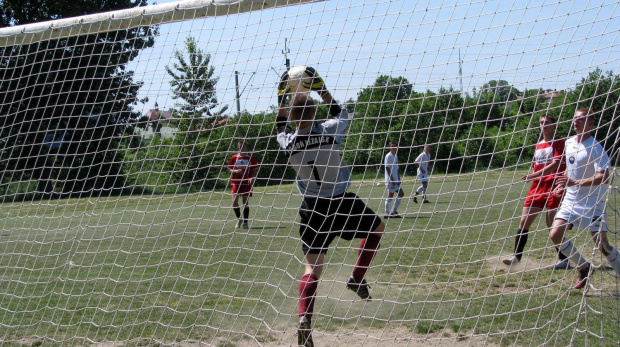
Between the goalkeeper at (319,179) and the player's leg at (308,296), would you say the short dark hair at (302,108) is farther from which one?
the player's leg at (308,296)

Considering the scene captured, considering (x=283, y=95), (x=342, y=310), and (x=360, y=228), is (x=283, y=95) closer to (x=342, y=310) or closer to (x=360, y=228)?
(x=360, y=228)

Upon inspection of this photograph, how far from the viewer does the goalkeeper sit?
4.46 m

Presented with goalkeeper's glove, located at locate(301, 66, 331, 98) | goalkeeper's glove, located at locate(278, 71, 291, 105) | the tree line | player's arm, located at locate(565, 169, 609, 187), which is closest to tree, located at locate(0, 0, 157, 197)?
the tree line

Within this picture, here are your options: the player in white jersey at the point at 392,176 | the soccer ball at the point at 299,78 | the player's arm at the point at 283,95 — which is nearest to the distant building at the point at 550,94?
the soccer ball at the point at 299,78

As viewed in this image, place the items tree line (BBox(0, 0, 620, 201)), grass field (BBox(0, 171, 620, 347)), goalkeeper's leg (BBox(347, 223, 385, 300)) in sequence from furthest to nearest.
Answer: goalkeeper's leg (BBox(347, 223, 385, 300))
grass field (BBox(0, 171, 620, 347))
tree line (BBox(0, 0, 620, 201))

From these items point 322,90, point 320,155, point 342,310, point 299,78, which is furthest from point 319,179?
point 342,310

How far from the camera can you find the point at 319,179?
4.54 m

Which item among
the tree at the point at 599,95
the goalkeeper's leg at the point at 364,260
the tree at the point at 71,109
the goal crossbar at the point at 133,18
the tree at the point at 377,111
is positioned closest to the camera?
the tree at the point at 599,95

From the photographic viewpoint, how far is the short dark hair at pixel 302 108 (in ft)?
14.6

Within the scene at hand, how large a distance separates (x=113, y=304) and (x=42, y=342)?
980 millimetres

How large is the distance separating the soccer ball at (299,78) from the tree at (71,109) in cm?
164

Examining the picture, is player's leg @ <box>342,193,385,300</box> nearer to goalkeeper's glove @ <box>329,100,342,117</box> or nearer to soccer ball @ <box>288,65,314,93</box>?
goalkeeper's glove @ <box>329,100,342,117</box>

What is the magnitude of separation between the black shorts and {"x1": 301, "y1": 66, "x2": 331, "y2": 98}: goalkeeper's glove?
2.62 ft

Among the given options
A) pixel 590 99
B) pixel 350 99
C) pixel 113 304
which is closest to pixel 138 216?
pixel 113 304
